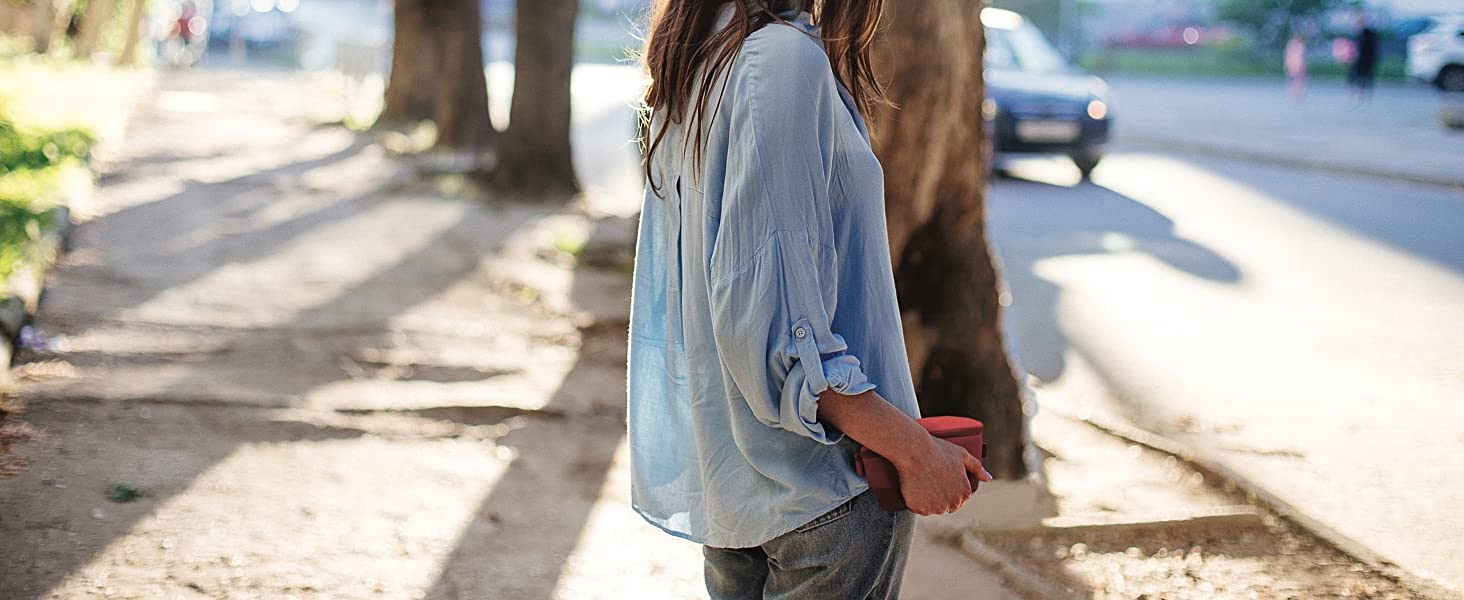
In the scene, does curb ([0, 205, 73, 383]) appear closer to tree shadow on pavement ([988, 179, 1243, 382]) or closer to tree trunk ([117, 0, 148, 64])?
tree shadow on pavement ([988, 179, 1243, 382])

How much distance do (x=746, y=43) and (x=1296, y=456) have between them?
4.13 metres

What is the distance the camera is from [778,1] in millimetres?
1947

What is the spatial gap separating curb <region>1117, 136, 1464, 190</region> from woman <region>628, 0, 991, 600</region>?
41.3 ft

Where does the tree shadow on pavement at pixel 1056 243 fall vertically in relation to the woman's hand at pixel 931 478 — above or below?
below

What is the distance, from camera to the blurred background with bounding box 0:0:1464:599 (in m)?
3.96

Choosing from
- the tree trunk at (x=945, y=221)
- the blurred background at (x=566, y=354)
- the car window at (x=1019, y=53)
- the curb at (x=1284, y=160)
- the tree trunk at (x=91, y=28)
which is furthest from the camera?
the tree trunk at (x=91, y=28)

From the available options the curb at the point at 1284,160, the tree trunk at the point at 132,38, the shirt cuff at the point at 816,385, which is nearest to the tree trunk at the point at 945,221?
the shirt cuff at the point at 816,385

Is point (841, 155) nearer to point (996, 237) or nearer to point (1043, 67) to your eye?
point (996, 237)

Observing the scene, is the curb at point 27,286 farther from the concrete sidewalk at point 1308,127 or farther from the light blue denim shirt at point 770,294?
the concrete sidewalk at point 1308,127

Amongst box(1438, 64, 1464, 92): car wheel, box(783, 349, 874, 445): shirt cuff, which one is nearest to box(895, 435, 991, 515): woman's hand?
box(783, 349, 874, 445): shirt cuff

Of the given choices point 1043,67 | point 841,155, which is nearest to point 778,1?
point 841,155

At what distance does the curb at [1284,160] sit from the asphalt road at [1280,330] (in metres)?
0.22

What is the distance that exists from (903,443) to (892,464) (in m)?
0.04

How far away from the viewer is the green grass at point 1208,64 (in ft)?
103
